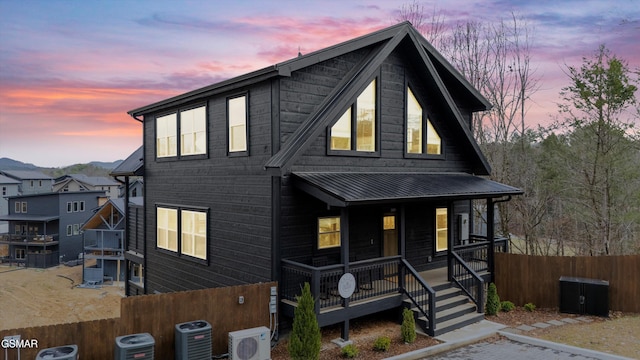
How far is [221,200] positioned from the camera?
13.4m

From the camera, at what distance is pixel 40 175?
Answer: 5772 cm

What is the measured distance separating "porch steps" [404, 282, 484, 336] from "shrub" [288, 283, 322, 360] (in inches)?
138

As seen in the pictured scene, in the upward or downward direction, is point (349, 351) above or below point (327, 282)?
below

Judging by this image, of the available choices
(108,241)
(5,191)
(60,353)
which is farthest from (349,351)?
(5,191)

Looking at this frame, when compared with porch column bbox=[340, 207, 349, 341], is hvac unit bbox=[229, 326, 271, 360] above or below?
below

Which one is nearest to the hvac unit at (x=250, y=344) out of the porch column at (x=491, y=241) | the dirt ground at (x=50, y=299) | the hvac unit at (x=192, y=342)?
the hvac unit at (x=192, y=342)

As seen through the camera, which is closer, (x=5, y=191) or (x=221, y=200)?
(x=221, y=200)

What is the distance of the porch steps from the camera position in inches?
462

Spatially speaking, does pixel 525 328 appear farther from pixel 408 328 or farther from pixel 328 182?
pixel 328 182

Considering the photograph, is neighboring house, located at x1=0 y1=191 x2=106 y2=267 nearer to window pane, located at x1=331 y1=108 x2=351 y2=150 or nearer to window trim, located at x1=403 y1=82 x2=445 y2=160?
window pane, located at x1=331 y1=108 x2=351 y2=150

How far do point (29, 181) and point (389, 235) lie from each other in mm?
56426
